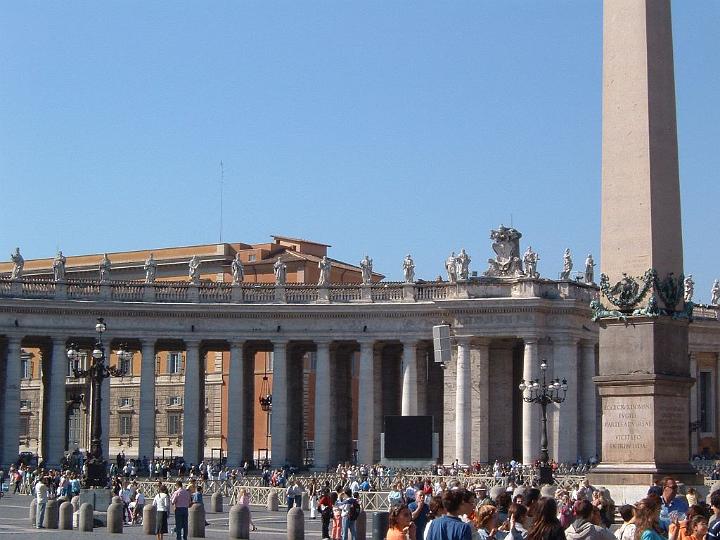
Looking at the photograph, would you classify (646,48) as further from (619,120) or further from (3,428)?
(3,428)

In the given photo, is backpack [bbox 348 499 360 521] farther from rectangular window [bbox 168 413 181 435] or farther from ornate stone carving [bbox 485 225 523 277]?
rectangular window [bbox 168 413 181 435]

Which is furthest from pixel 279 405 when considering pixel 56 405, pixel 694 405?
pixel 694 405

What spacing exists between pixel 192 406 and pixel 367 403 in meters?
8.70

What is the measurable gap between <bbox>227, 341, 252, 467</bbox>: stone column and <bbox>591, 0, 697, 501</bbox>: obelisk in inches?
1830

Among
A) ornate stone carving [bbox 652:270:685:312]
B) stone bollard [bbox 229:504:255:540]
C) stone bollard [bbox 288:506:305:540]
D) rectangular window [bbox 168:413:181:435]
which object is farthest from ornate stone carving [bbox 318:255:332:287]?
ornate stone carving [bbox 652:270:685:312]

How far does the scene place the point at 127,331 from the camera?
73.7 m

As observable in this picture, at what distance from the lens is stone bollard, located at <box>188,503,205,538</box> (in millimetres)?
36844

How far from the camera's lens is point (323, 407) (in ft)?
244

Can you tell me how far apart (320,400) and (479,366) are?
26.6 feet

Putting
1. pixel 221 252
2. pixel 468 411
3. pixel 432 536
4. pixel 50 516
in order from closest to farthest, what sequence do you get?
pixel 432 536, pixel 50 516, pixel 468 411, pixel 221 252

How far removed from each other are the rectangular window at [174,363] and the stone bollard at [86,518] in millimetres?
67370

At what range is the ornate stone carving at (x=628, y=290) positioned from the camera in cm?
2861

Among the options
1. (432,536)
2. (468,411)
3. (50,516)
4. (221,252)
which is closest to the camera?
(432,536)


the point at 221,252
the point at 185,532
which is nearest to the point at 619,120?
the point at 185,532
